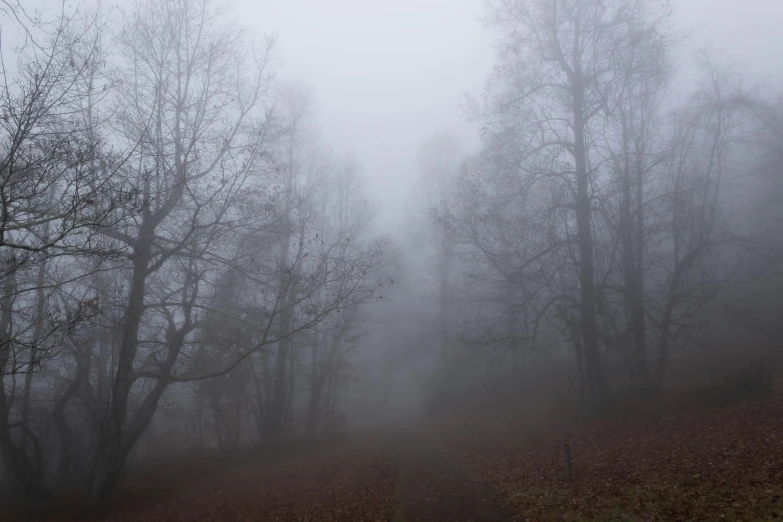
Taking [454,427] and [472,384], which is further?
[472,384]

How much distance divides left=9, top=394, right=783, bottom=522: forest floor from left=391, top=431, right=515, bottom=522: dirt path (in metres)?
0.04

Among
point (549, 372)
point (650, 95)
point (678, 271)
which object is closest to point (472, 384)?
point (549, 372)

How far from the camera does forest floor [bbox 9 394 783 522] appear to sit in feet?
28.1

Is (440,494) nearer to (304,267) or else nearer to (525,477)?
(525,477)

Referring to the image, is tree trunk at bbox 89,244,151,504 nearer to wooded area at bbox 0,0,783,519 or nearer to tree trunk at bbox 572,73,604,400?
wooded area at bbox 0,0,783,519

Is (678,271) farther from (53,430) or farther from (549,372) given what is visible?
(53,430)

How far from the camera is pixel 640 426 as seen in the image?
14.4 m

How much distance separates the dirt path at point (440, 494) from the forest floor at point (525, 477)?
4 cm

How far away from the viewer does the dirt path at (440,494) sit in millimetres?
9961

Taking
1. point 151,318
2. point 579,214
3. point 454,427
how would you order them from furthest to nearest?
1. point 454,427
2. point 151,318
3. point 579,214

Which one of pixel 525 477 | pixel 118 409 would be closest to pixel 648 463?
pixel 525 477

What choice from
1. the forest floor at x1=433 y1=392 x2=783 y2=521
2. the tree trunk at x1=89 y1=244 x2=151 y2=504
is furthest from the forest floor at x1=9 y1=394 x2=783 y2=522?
the tree trunk at x1=89 y1=244 x2=151 y2=504

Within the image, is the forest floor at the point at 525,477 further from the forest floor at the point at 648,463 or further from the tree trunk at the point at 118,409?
Result: the tree trunk at the point at 118,409

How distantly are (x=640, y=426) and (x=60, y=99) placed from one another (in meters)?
15.0
